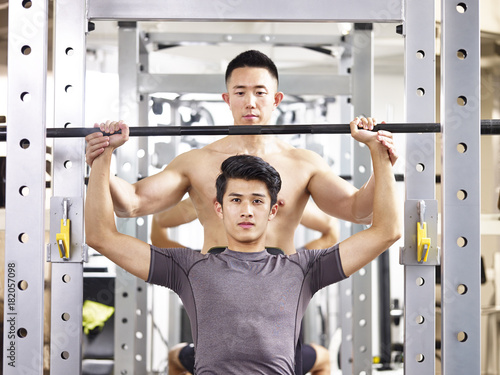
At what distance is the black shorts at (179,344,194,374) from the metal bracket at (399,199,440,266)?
1300mm

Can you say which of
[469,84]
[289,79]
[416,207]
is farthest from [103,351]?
[469,84]

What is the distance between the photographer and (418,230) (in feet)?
4.33

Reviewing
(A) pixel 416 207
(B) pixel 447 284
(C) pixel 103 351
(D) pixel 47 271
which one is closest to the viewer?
Answer: (B) pixel 447 284

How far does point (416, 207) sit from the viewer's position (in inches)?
53.0

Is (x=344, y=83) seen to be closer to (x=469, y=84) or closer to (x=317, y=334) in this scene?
(x=469, y=84)

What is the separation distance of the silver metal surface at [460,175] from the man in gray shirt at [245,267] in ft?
0.68

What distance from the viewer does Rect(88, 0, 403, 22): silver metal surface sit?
140 centimetres

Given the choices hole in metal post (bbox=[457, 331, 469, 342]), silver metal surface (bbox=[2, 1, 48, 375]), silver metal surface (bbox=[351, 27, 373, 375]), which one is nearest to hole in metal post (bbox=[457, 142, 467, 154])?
hole in metal post (bbox=[457, 331, 469, 342])

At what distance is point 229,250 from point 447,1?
2.64ft

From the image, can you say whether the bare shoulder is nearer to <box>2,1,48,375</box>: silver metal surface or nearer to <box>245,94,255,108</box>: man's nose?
<box>245,94,255,108</box>: man's nose

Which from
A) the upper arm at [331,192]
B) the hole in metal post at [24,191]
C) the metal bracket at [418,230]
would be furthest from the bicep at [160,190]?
the metal bracket at [418,230]

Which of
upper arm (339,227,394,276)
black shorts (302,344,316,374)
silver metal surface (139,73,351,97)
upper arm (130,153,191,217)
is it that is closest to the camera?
upper arm (339,227,394,276)

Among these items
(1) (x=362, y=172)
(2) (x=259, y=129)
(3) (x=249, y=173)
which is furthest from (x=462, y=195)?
(1) (x=362, y=172)

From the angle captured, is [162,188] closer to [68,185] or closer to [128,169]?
[68,185]
